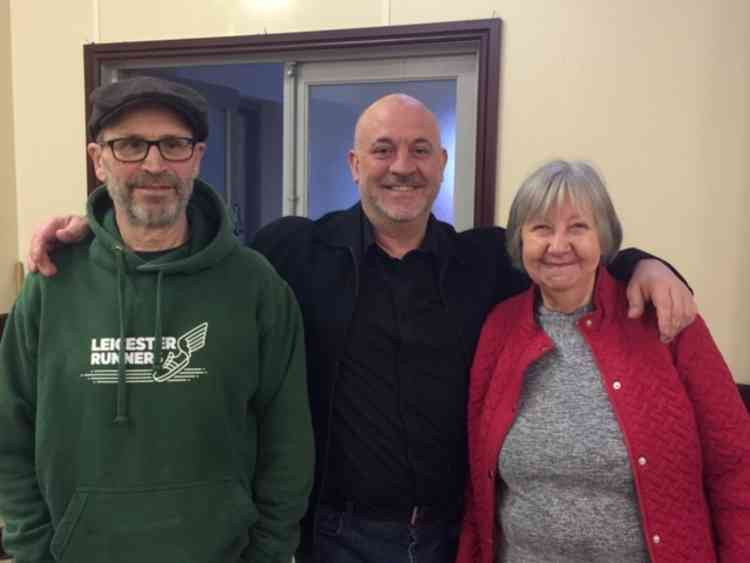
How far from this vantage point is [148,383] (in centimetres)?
132

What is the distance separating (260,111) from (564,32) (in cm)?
299

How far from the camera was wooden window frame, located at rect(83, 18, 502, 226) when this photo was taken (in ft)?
8.30

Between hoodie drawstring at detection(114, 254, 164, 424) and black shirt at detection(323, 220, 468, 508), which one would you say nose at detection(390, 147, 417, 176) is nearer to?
black shirt at detection(323, 220, 468, 508)

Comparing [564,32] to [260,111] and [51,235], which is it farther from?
[260,111]

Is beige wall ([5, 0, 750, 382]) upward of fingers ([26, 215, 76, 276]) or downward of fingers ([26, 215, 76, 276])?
upward

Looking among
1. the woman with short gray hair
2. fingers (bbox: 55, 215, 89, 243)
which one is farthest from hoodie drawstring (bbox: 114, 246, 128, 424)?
the woman with short gray hair

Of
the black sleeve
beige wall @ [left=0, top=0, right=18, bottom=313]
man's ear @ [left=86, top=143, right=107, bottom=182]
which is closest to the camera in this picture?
man's ear @ [left=86, top=143, right=107, bottom=182]

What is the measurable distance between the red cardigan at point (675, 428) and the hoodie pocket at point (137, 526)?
22.9 inches

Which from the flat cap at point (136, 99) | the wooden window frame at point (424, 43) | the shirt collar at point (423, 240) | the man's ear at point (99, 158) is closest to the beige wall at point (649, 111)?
the wooden window frame at point (424, 43)

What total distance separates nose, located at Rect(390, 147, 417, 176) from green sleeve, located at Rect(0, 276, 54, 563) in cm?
80

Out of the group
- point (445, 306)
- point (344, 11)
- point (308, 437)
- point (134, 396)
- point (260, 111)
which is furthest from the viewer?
point (260, 111)

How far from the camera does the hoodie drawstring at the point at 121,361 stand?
4.26ft

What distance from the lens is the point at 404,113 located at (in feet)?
5.49

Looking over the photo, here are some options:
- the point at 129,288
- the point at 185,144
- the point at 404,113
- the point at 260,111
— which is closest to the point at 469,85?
the point at 404,113
